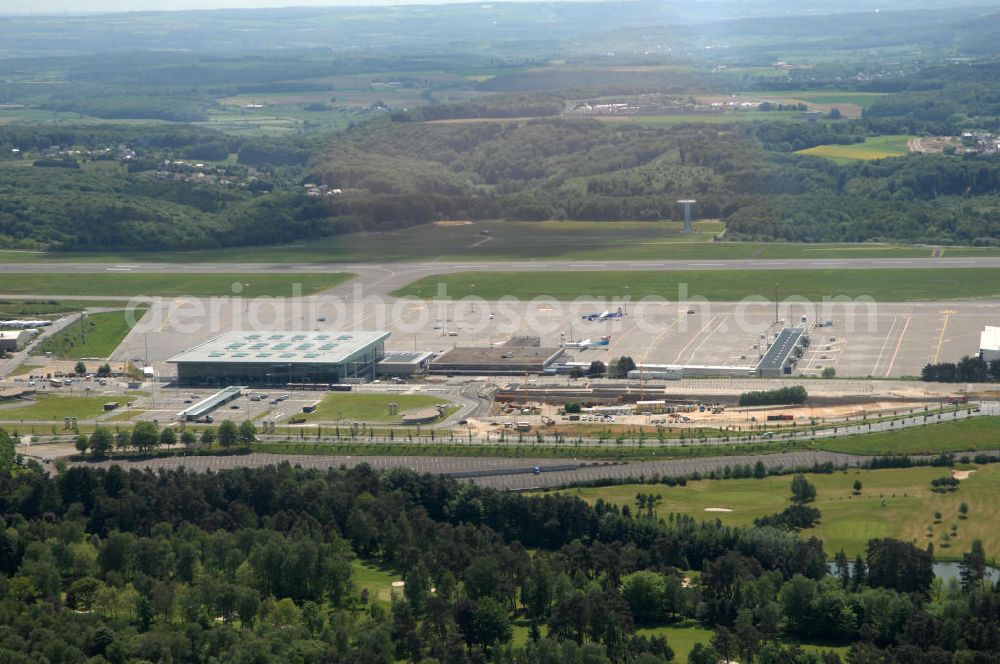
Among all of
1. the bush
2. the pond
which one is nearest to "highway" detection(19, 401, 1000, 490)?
the bush

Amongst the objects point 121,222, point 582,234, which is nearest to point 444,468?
point 582,234

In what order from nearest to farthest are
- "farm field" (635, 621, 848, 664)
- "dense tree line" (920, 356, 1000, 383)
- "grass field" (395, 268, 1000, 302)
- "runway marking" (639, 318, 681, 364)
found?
"farm field" (635, 621, 848, 664), "dense tree line" (920, 356, 1000, 383), "runway marking" (639, 318, 681, 364), "grass field" (395, 268, 1000, 302)

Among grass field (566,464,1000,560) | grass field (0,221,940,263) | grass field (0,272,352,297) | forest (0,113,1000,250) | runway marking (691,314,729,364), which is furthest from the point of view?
forest (0,113,1000,250)

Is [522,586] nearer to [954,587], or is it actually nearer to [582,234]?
[954,587]

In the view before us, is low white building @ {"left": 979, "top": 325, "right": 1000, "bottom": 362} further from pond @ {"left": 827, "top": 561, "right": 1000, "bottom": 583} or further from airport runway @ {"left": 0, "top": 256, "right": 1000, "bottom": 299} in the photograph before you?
pond @ {"left": 827, "top": 561, "right": 1000, "bottom": 583}

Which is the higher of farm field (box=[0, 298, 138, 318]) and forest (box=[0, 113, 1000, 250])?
forest (box=[0, 113, 1000, 250])

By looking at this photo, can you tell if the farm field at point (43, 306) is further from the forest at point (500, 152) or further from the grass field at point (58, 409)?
the forest at point (500, 152)

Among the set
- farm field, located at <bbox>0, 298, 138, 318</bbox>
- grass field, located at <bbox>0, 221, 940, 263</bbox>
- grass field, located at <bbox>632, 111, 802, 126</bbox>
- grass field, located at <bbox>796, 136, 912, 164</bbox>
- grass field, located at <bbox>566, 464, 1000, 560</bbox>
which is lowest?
grass field, located at <bbox>566, 464, 1000, 560</bbox>
